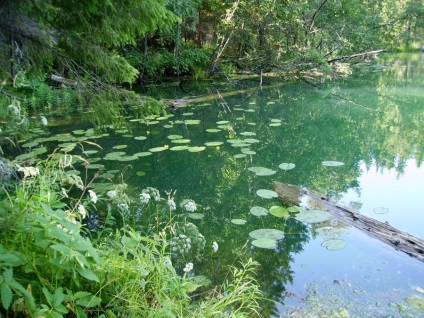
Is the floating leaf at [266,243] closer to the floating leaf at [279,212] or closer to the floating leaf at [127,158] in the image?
the floating leaf at [279,212]

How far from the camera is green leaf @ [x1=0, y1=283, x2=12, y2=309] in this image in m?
1.09

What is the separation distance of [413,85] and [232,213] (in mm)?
9405

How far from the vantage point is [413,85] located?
10.8 m

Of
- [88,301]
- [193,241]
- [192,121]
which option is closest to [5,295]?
[88,301]

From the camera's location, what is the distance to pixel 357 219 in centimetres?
322

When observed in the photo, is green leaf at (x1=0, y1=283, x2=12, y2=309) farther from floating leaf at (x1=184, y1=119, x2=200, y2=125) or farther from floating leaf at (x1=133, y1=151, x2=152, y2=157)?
floating leaf at (x1=184, y1=119, x2=200, y2=125)

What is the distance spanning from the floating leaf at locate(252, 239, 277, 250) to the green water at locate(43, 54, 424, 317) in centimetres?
3

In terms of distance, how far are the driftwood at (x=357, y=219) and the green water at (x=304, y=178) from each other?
2.8 inches

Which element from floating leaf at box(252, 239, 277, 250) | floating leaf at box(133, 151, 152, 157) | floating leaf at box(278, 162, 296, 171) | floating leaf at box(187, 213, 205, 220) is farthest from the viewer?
floating leaf at box(133, 151, 152, 157)

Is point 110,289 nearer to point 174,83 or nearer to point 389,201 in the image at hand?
point 389,201

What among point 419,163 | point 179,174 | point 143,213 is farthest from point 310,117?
point 143,213

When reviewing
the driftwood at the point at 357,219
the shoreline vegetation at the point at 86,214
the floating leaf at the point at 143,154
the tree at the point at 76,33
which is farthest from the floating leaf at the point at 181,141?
the tree at the point at 76,33

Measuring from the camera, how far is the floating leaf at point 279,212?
3.29 m

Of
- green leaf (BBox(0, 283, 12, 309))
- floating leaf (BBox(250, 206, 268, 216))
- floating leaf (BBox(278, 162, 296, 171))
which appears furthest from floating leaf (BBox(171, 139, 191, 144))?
green leaf (BBox(0, 283, 12, 309))
